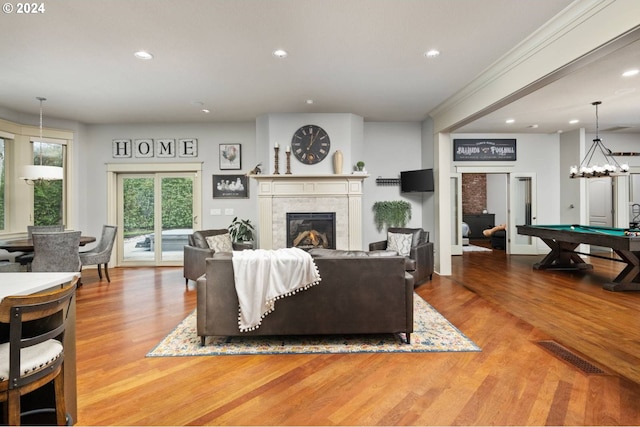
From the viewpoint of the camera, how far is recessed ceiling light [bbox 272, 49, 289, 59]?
368 cm

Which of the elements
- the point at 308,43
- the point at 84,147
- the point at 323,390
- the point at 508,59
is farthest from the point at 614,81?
the point at 84,147

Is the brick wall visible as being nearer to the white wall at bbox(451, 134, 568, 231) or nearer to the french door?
the white wall at bbox(451, 134, 568, 231)

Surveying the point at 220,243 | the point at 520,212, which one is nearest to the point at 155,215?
the point at 220,243

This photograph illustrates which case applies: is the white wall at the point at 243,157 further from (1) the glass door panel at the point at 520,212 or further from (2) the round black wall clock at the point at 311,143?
(1) the glass door panel at the point at 520,212

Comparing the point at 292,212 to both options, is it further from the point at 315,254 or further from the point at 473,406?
the point at 473,406

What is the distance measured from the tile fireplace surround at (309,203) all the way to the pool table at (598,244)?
3.34 meters

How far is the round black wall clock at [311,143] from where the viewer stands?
242 inches

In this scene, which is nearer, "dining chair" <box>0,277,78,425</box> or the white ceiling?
"dining chair" <box>0,277,78,425</box>

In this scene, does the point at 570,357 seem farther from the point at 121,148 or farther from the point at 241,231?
the point at 121,148

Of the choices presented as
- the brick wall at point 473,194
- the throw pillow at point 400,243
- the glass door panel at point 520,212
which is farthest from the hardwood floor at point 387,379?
the brick wall at point 473,194

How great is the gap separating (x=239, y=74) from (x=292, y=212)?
2573mm

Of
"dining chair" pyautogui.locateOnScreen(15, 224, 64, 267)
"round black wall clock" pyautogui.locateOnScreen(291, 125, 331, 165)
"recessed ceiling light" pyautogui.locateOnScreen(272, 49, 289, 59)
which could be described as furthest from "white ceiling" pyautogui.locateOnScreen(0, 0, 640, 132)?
"dining chair" pyautogui.locateOnScreen(15, 224, 64, 267)

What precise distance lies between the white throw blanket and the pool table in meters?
4.36

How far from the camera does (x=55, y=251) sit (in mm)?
4605
